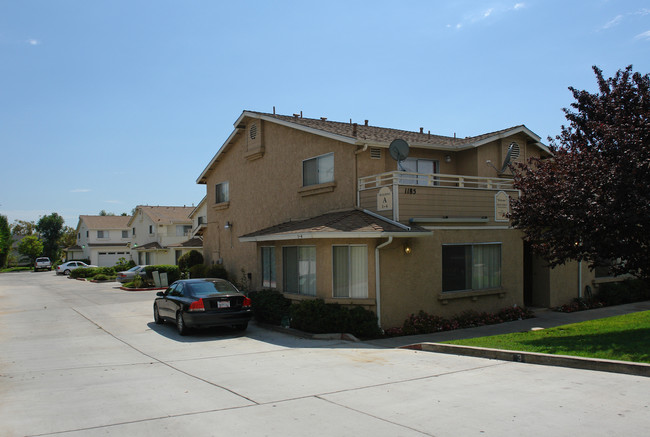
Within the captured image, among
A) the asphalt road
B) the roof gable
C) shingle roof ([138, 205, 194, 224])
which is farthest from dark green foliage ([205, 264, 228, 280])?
shingle roof ([138, 205, 194, 224])

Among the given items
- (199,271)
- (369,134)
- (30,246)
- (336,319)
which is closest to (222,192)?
(199,271)

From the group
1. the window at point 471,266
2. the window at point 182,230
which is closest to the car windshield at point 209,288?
the window at point 471,266

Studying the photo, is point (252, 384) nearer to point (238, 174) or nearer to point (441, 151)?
point (441, 151)

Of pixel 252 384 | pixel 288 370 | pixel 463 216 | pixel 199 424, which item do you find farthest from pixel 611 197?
pixel 199 424

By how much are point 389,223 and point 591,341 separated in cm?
571

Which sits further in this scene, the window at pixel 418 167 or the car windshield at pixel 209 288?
the window at pixel 418 167

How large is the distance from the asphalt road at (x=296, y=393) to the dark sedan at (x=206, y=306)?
3.34 ft

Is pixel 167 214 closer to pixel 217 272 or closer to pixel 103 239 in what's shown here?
pixel 103 239

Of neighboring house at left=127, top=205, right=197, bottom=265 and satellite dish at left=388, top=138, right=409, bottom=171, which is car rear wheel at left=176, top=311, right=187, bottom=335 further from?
neighboring house at left=127, top=205, right=197, bottom=265

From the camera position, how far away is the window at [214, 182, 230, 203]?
24828 mm

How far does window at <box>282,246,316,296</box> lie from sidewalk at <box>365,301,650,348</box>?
3.21m

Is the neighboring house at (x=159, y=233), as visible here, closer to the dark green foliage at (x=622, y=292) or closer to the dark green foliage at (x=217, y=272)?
the dark green foliage at (x=217, y=272)

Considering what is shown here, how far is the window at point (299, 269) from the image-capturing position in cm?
1549

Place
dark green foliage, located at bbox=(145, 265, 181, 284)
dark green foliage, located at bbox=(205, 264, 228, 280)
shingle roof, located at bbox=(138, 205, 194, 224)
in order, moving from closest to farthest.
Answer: dark green foliage, located at bbox=(205, 264, 228, 280)
dark green foliage, located at bbox=(145, 265, 181, 284)
shingle roof, located at bbox=(138, 205, 194, 224)
